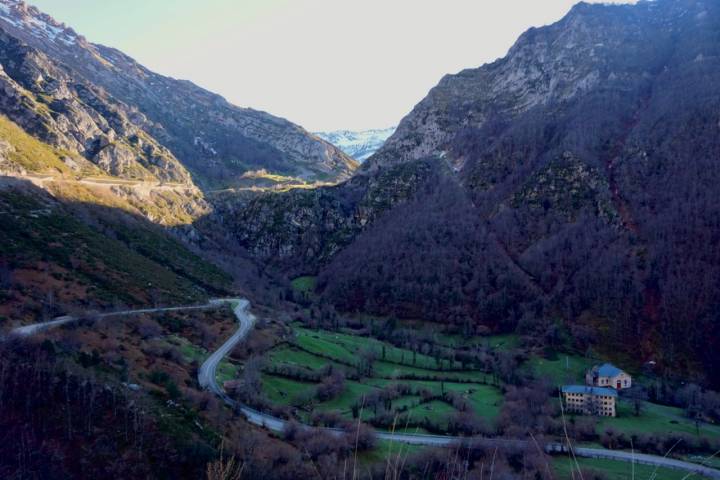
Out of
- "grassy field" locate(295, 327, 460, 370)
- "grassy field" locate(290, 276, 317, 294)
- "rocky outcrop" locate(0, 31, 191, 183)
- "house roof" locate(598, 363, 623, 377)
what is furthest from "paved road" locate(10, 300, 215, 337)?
"rocky outcrop" locate(0, 31, 191, 183)

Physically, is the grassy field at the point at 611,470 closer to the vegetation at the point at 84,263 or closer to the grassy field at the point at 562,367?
the grassy field at the point at 562,367

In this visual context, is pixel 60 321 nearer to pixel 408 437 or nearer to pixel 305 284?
pixel 408 437

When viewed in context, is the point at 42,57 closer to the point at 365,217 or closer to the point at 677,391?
the point at 365,217

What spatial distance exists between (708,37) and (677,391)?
334 feet

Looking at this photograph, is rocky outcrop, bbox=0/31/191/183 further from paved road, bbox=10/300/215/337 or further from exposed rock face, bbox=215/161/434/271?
paved road, bbox=10/300/215/337

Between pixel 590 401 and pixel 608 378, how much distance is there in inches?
376

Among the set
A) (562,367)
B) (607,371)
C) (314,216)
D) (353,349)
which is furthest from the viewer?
(314,216)

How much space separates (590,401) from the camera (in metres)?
51.2

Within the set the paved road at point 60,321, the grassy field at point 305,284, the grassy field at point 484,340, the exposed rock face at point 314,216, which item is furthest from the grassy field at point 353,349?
the exposed rock face at point 314,216

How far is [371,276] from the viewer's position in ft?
335

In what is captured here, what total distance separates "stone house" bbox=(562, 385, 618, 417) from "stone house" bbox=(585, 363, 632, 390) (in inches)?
238

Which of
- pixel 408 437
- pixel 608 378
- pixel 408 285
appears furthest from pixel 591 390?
pixel 408 285

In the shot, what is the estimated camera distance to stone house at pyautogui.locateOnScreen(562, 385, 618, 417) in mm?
50562

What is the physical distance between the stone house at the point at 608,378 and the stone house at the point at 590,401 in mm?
6053
